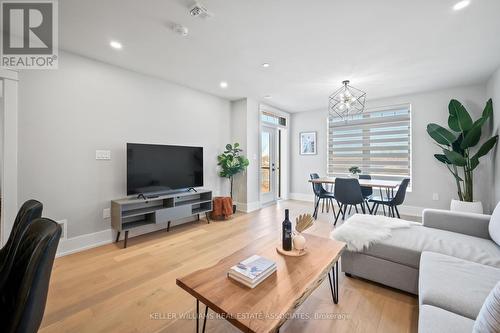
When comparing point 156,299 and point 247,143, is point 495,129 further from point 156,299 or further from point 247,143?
point 156,299

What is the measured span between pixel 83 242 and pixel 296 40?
12.3ft

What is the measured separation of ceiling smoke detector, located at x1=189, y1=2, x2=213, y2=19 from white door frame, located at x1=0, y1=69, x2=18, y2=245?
217 centimetres

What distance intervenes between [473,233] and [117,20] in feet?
13.5

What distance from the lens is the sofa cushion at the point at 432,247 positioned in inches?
65.3

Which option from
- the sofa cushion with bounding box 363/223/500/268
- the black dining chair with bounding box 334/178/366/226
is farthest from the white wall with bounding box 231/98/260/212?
the sofa cushion with bounding box 363/223/500/268

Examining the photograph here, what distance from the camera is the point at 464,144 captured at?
354 cm

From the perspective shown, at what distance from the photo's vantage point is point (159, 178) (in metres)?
3.38

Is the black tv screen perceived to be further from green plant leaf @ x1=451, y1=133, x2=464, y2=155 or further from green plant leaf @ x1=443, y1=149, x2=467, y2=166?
green plant leaf @ x1=451, y1=133, x2=464, y2=155

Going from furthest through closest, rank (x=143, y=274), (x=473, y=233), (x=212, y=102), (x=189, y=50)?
(x=212, y=102), (x=189, y=50), (x=143, y=274), (x=473, y=233)

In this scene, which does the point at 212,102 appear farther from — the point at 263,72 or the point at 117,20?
the point at 117,20

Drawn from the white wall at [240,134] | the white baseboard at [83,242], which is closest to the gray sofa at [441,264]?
the white wall at [240,134]

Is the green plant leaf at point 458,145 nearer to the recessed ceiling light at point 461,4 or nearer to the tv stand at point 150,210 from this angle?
the recessed ceiling light at point 461,4

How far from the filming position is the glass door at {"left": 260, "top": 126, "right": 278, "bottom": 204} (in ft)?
18.3

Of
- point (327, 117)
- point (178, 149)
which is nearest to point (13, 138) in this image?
point (178, 149)
